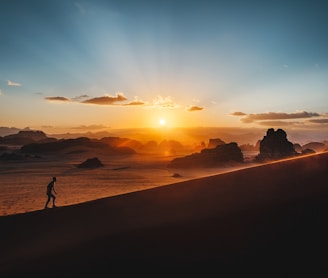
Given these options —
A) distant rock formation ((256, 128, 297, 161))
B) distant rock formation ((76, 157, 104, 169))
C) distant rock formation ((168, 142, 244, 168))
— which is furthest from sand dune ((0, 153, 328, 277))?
distant rock formation ((76, 157, 104, 169))

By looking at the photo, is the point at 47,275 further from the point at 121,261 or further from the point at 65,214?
the point at 65,214

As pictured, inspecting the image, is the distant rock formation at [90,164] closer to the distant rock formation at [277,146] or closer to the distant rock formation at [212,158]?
the distant rock formation at [212,158]

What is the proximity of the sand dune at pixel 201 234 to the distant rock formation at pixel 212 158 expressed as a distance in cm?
6741

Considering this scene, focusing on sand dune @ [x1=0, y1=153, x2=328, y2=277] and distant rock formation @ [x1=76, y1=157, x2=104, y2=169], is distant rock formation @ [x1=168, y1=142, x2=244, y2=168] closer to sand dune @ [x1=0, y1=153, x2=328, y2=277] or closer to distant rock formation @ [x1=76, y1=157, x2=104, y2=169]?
distant rock formation @ [x1=76, y1=157, x2=104, y2=169]

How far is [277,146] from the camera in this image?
2904 inches

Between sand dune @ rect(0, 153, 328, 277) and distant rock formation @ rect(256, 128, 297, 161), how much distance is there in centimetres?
6973

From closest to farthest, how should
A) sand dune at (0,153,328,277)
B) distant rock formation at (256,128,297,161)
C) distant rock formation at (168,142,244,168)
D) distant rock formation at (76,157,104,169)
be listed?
sand dune at (0,153,328,277)
distant rock formation at (256,128,297,161)
distant rock formation at (168,142,244,168)
distant rock formation at (76,157,104,169)

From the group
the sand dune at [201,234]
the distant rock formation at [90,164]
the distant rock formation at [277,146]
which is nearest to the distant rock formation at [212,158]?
the distant rock formation at [277,146]

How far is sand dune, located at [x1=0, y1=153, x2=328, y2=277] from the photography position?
4254 millimetres

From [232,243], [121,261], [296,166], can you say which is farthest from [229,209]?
[296,166]

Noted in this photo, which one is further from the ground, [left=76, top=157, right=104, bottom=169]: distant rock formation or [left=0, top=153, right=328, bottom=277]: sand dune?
[left=0, top=153, right=328, bottom=277]: sand dune

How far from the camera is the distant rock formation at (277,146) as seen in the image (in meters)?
73.2

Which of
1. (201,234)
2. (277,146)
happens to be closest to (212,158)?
(277,146)

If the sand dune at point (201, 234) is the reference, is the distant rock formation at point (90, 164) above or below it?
below
